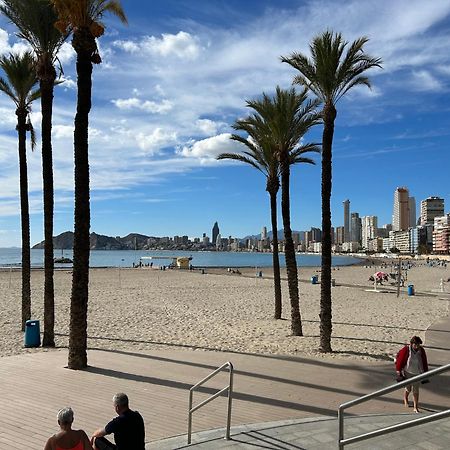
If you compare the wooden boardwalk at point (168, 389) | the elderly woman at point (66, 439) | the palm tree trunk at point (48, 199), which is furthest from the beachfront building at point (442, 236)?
the elderly woman at point (66, 439)

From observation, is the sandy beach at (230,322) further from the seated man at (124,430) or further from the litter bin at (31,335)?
the seated man at (124,430)

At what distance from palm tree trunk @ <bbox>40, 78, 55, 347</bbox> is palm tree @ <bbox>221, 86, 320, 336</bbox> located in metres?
6.52

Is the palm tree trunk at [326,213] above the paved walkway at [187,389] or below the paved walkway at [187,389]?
above

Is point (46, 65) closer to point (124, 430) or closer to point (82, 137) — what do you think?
point (82, 137)

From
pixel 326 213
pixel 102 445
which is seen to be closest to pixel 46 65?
pixel 326 213

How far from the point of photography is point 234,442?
18.3 ft

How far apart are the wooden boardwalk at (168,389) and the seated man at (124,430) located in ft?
5.27

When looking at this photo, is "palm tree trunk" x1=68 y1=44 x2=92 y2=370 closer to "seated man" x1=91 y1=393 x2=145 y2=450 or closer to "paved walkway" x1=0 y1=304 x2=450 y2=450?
"paved walkway" x1=0 y1=304 x2=450 y2=450

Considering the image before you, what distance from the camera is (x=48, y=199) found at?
12508 millimetres

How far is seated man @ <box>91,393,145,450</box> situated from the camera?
4.46m

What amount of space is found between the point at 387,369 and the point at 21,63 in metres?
12.8

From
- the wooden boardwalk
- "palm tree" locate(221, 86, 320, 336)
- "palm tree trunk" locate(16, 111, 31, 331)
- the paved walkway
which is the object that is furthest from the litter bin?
"palm tree" locate(221, 86, 320, 336)

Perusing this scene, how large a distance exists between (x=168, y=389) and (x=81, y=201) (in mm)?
4229

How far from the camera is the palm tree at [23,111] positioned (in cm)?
1425
